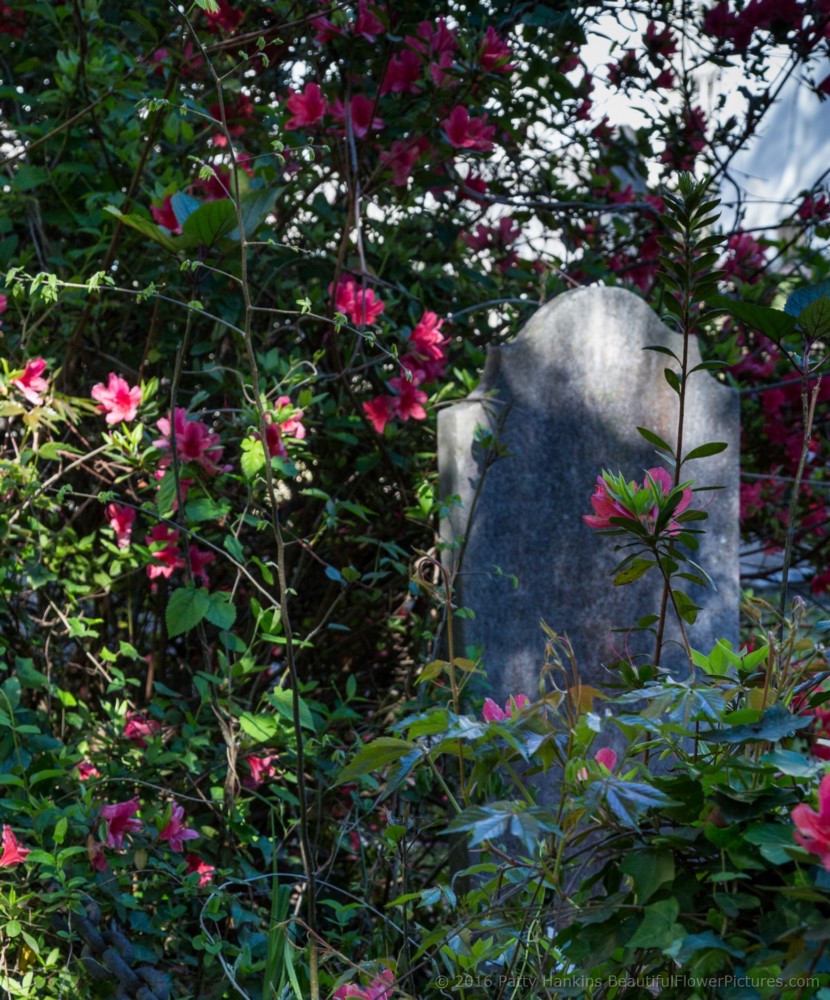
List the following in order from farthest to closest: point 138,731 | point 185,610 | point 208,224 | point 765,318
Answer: point 138,731, point 185,610, point 208,224, point 765,318

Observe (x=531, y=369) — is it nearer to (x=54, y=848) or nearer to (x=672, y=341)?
(x=672, y=341)

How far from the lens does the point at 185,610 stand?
180 centimetres

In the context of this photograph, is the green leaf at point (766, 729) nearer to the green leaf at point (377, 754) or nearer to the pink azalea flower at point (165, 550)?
the green leaf at point (377, 754)

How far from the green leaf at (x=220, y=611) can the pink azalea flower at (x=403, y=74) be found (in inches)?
44.8

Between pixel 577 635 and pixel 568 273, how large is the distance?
109 cm

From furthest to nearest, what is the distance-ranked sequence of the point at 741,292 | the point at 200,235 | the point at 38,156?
the point at 741,292
the point at 38,156
the point at 200,235

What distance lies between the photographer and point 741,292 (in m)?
3.00

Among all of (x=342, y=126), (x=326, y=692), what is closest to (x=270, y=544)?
(x=326, y=692)

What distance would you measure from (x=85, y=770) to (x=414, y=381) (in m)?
0.96

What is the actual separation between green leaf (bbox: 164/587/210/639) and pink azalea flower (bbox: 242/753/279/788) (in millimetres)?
300

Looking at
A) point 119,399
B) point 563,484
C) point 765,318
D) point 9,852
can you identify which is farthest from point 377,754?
point 563,484

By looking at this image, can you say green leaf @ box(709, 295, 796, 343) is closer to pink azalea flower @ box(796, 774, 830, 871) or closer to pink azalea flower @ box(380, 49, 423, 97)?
pink azalea flower @ box(796, 774, 830, 871)

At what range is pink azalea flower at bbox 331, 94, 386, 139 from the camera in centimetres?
225

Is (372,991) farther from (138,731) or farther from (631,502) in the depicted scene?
(138,731)
